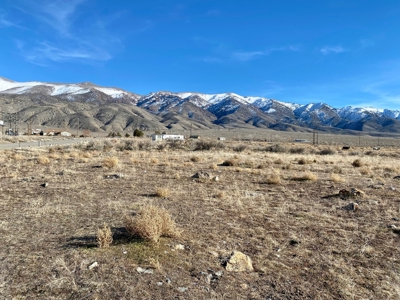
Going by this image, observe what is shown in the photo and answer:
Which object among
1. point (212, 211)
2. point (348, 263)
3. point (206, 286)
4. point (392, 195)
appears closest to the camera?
point (206, 286)

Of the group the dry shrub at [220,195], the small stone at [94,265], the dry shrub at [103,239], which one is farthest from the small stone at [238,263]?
the dry shrub at [220,195]

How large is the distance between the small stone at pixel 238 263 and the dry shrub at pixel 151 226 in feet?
4.70

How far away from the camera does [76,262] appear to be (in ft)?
15.7

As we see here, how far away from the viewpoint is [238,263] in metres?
4.88

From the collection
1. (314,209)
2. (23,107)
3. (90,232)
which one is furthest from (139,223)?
(23,107)

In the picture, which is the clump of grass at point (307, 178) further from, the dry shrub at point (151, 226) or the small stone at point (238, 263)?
the small stone at point (238, 263)

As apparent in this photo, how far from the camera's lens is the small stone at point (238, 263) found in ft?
15.6

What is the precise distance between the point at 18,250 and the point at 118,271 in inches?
81.5

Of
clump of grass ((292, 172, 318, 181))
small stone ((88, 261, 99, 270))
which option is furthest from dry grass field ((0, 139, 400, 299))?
clump of grass ((292, 172, 318, 181))

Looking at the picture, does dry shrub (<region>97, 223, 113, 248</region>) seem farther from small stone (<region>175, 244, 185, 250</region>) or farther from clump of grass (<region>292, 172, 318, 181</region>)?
clump of grass (<region>292, 172, 318, 181</region>)

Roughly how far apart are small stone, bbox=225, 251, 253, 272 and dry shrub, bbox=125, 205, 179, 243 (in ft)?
4.70

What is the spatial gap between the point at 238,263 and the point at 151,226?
1775 mm

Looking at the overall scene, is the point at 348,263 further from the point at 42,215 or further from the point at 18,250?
the point at 42,215

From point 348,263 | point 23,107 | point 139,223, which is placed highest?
point 23,107
